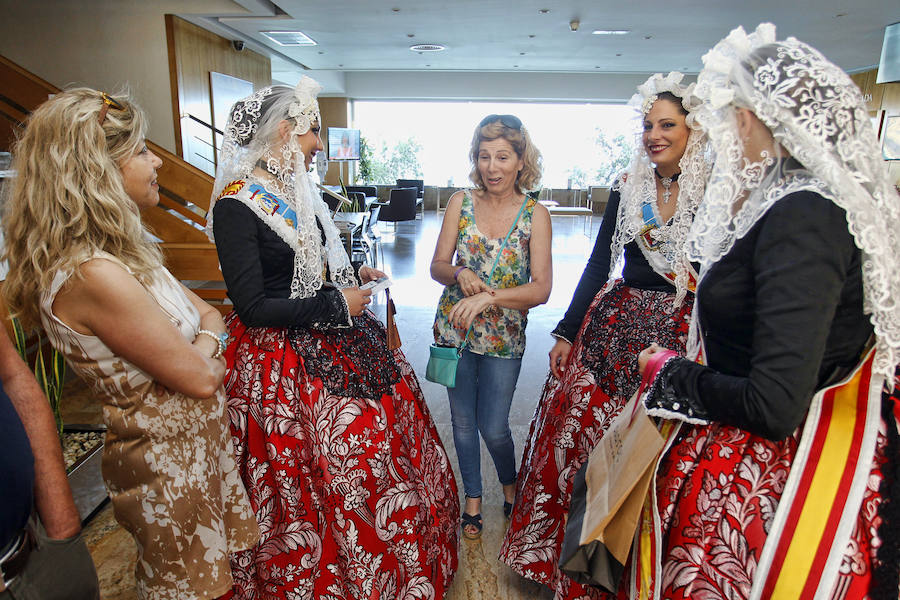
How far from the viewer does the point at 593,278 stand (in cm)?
201

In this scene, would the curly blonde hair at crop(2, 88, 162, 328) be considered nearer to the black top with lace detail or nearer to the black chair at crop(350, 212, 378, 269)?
the black top with lace detail

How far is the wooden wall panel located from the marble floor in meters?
2.95

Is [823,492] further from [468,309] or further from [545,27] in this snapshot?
[545,27]

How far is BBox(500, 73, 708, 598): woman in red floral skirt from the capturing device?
5.41 ft

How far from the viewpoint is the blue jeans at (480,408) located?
213 centimetres

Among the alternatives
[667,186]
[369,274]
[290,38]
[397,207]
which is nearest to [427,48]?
[290,38]

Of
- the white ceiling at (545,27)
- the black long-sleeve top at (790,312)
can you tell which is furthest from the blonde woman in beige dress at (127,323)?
the white ceiling at (545,27)

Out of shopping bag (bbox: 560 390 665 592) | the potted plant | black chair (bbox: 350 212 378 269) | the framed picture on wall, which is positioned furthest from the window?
shopping bag (bbox: 560 390 665 592)

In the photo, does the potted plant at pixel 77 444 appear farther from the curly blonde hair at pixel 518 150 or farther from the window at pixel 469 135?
the window at pixel 469 135

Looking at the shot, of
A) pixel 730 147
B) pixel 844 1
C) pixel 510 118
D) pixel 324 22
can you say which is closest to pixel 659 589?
pixel 730 147

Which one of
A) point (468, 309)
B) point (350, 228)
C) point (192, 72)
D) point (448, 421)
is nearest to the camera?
point (468, 309)

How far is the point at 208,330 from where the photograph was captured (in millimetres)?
1399

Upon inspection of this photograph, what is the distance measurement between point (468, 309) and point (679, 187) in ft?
2.47

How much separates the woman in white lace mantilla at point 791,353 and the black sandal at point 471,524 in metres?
1.16
